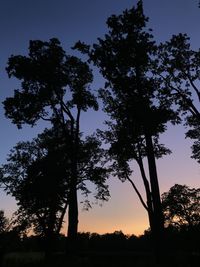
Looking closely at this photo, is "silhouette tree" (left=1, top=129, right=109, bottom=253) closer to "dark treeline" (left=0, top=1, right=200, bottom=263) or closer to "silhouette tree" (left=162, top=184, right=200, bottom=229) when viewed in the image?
"dark treeline" (left=0, top=1, right=200, bottom=263)

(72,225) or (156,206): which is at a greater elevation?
(72,225)

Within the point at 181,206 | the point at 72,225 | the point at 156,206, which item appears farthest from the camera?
the point at 181,206

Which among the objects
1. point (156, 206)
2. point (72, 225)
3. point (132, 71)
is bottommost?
point (156, 206)

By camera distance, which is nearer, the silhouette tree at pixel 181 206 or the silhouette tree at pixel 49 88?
the silhouette tree at pixel 49 88

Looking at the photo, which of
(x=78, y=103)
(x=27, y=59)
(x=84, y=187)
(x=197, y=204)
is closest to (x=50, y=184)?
(x=84, y=187)

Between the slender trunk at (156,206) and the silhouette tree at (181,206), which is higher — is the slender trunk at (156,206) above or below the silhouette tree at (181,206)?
below

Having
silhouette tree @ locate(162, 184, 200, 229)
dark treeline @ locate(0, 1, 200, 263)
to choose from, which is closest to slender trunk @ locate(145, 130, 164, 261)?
dark treeline @ locate(0, 1, 200, 263)

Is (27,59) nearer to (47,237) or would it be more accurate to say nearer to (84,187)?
(84,187)

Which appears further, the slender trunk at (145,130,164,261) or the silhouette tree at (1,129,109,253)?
the silhouette tree at (1,129,109,253)

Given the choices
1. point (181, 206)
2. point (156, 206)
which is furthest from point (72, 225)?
point (181, 206)

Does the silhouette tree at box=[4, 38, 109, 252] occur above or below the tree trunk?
above

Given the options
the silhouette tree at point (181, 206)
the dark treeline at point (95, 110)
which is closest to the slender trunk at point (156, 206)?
the dark treeline at point (95, 110)

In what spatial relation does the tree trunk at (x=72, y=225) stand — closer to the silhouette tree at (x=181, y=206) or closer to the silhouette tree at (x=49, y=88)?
the silhouette tree at (x=49, y=88)

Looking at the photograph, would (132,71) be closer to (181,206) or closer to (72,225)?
(72,225)
